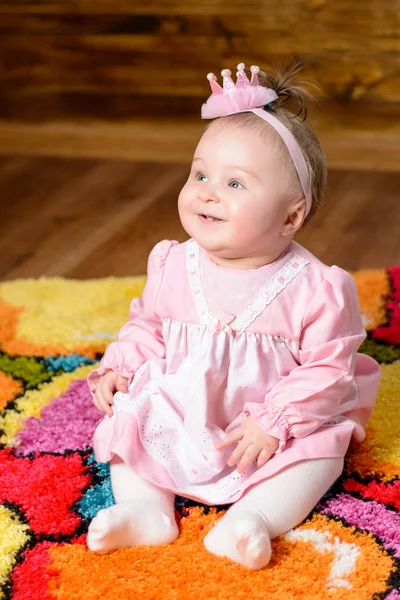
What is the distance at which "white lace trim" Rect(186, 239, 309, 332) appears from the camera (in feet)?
3.71

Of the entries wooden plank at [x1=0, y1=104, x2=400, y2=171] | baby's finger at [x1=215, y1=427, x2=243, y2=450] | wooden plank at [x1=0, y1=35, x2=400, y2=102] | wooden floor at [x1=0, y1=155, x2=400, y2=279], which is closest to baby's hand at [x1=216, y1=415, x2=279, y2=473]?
baby's finger at [x1=215, y1=427, x2=243, y2=450]

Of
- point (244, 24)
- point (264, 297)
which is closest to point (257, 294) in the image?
point (264, 297)

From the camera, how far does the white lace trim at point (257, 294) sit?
1.13 meters

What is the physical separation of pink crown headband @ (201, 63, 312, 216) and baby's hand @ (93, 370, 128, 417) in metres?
0.34

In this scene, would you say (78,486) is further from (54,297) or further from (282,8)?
(282,8)

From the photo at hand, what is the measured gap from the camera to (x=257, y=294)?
113cm

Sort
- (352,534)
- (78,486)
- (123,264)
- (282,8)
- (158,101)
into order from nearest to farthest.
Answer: (352,534)
(78,486)
(123,264)
(282,8)
(158,101)

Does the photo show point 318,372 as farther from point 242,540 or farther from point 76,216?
point 76,216

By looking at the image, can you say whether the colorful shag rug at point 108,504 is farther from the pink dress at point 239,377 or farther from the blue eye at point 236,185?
the blue eye at point 236,185

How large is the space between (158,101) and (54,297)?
1219 mm

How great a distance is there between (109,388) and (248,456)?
237 mm

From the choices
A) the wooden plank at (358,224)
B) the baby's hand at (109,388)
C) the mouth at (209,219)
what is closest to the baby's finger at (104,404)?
the baby's hand at (109,388)

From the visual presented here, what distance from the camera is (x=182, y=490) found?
112 cm

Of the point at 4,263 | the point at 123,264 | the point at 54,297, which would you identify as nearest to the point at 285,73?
the point at 54,297
